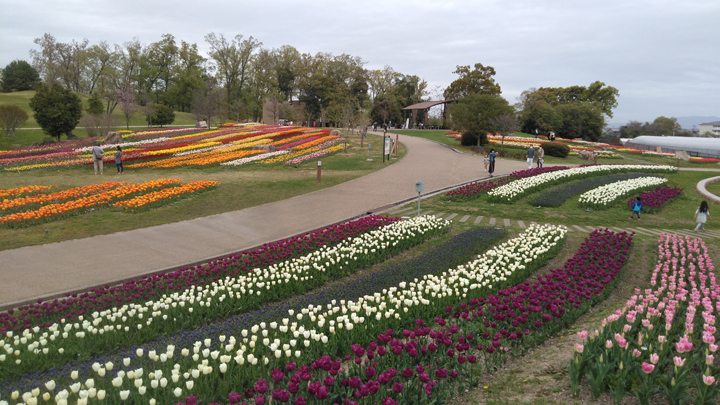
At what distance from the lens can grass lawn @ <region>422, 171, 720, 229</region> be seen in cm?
1265

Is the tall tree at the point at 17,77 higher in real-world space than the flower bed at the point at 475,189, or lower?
higher

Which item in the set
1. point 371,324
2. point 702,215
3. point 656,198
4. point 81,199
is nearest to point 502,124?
point 656,198

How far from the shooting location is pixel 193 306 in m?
6.12

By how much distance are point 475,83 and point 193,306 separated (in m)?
61.9

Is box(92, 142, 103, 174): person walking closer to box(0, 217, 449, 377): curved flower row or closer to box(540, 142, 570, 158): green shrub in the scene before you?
box(0, 217, 449, 377): curved flower row

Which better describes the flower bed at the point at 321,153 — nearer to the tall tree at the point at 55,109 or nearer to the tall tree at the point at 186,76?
the tall tree at the point at 55,109

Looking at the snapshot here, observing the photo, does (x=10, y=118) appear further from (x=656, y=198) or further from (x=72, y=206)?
(x=656, y=198)

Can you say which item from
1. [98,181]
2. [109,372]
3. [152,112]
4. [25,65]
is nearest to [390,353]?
[109,372]

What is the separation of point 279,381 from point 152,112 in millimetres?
57482

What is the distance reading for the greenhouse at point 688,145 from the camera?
43.2 meters

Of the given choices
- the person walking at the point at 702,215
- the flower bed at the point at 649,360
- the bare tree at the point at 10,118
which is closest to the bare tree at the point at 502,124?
the person walking at the point at 702,215

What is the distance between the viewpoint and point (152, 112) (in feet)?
174

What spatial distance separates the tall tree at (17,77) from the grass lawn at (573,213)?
80419 millimetres

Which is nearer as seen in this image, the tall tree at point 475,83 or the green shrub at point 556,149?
the green shrub at point 556,149
